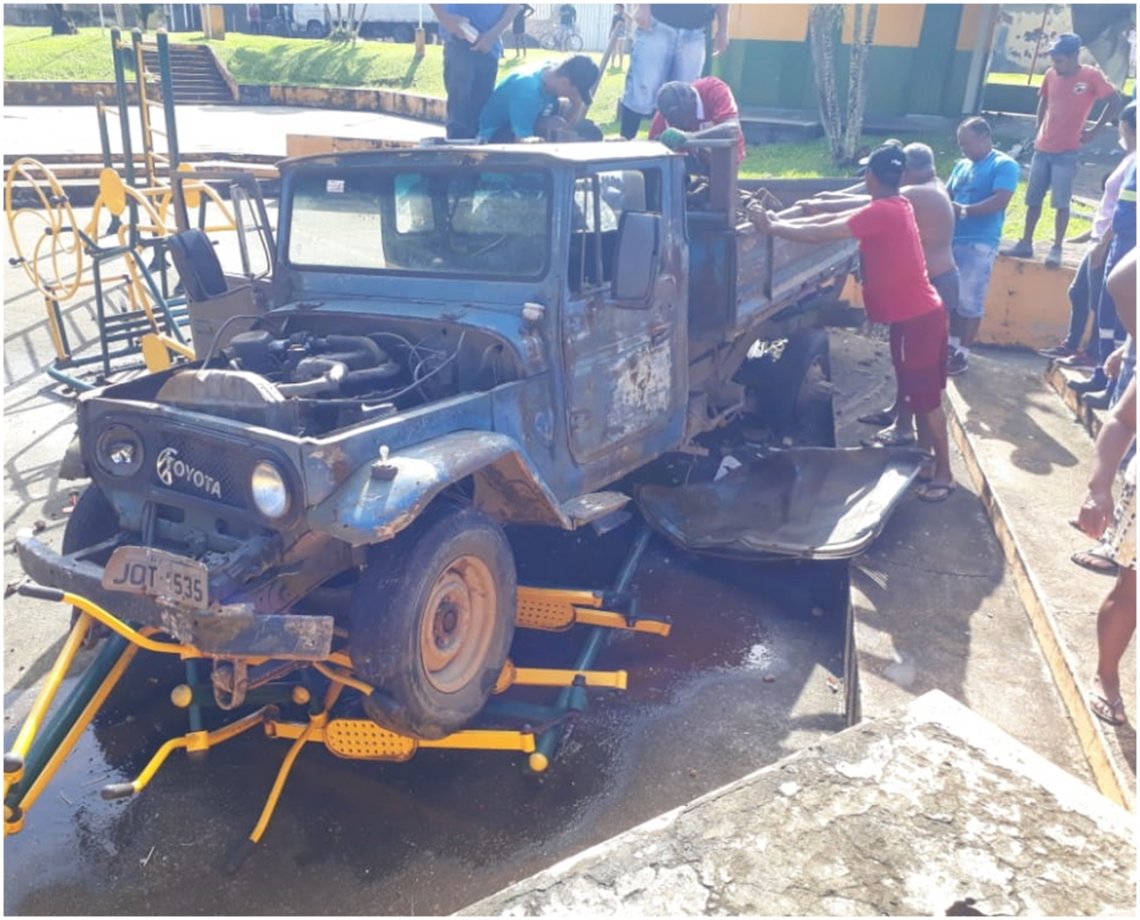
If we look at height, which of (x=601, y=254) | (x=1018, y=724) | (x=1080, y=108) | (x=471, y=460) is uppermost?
(x=1080, y=108)

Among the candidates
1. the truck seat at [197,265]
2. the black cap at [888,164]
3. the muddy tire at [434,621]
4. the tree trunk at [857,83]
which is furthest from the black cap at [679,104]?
the tree trunk at [857,83]

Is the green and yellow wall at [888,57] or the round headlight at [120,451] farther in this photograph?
the green and yellow wall at [888,57]

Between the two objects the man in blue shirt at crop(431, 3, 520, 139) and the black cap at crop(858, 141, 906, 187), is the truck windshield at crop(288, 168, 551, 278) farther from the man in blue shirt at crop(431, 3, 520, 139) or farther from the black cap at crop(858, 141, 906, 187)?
the man in blue shirt at crop(431, 3, 520, 139)

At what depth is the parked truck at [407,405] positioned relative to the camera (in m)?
3.18

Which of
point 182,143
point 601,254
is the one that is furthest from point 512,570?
point 182,143

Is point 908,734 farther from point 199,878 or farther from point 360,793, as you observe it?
point 199,878

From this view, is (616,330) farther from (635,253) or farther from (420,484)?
(420,484)

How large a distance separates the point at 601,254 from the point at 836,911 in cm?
294

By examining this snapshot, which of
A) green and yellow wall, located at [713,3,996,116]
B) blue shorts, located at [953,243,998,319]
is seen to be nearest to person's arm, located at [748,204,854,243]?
blue shorts, located at [953,243,998,319]

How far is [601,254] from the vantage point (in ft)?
14.1

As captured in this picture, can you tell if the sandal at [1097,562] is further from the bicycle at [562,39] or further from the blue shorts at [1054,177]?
the bicycle at [562,39]

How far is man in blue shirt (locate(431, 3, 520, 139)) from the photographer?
6668mm

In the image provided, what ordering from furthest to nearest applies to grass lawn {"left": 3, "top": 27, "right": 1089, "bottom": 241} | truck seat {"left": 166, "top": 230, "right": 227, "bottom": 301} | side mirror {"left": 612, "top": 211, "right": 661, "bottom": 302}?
grass lawn {"left": 3, "top": 27, "right": 1089, "bottom": 241} → truck seat {"left": 166, "top": 230, "right": 227, "bottom": 301} → side mirror {"left": 612, "top": 211, "right": 661, "bottom": 302}

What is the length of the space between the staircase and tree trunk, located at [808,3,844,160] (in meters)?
16.5
